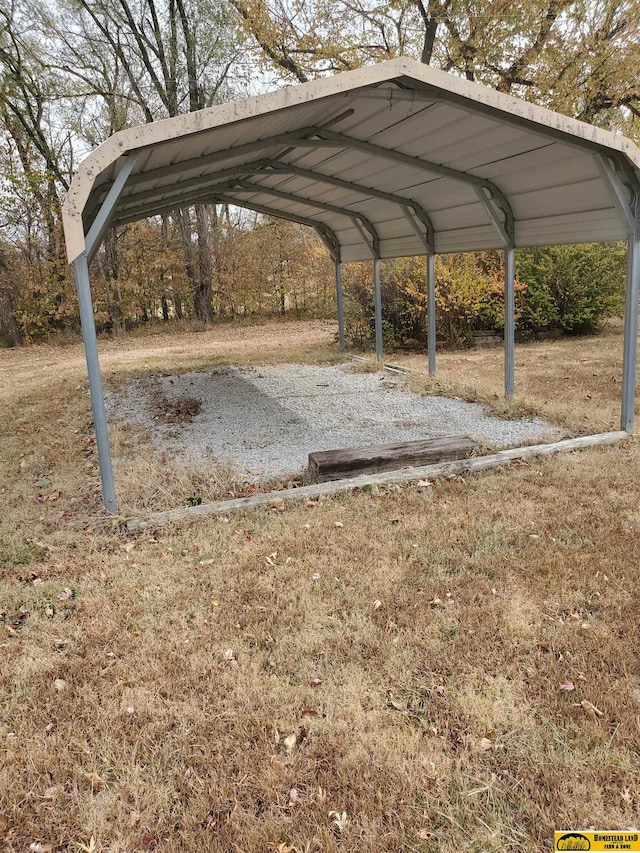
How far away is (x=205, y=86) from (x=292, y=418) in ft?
57.9

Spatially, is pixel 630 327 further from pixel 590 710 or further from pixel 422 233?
pixel 590 710

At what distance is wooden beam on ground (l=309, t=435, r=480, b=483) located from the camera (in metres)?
5.12

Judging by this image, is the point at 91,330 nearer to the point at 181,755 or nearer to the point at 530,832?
the point at 181,755

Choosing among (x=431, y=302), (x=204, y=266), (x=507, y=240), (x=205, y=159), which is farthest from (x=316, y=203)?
(x=204, y=266)

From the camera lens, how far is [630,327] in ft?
19.0

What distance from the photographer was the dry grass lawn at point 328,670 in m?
2.04

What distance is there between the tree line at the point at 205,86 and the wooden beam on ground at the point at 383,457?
8.96 meters

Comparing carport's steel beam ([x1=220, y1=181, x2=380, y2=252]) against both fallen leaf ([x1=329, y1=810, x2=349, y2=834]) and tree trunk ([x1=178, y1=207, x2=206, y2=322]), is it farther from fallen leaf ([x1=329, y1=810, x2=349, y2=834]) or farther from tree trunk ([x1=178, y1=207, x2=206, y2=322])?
tree trunk ([x1=178, y1=207, x2=206, y2=322])

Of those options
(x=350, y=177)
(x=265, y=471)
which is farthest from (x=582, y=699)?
(x=350, y=177)

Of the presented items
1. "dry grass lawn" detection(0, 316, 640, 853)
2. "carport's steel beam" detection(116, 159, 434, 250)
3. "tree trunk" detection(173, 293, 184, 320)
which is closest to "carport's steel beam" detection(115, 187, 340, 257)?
"carport's steel beam" detection(116, 159, 434, 250)

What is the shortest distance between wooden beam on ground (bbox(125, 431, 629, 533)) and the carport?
1.36ft

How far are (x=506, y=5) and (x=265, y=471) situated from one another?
47.5 feet

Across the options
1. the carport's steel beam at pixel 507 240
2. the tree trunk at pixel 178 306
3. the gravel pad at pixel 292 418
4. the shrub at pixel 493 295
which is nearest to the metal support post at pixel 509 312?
the carport's steel beam at pixel 507 240

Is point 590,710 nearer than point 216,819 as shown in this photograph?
No
